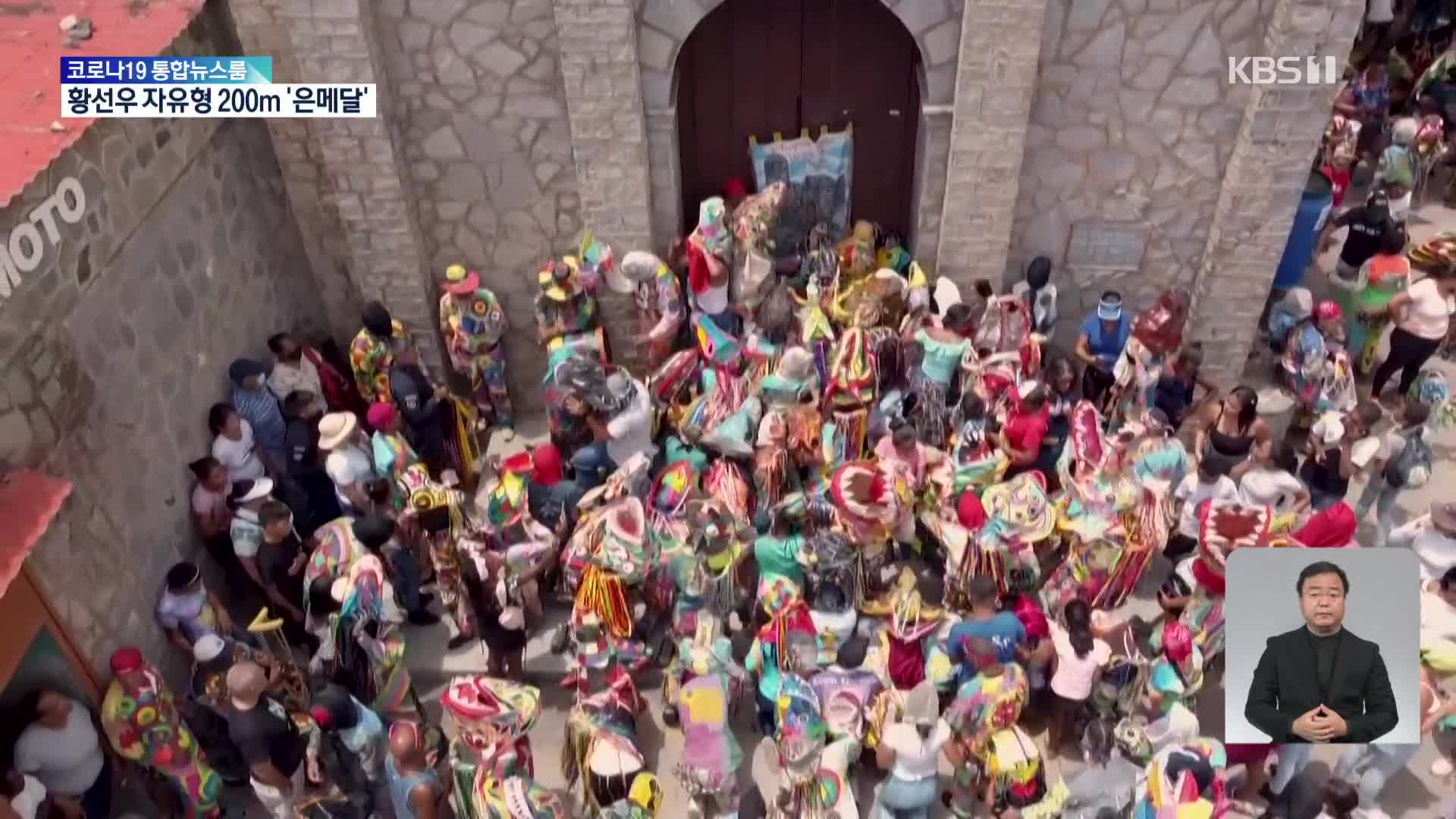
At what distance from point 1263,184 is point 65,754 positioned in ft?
26.4

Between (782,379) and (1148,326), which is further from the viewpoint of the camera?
(1148,326)

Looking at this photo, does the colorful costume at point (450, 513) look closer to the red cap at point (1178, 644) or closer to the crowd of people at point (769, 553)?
the crowd of people at point (769, 553)

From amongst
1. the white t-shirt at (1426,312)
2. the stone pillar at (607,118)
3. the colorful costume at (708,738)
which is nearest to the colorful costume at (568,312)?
the stone pillar at (607,118)

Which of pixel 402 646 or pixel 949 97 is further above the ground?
pixel 949 97

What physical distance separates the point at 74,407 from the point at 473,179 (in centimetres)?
314

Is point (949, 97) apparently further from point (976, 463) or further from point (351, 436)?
point (351, 436)

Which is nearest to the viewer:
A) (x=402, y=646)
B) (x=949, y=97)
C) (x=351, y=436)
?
(x=402, y=646)

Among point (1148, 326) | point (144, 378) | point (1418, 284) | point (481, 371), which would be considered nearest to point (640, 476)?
point (481, 371)

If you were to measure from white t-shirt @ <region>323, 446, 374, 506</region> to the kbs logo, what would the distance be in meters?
6.18

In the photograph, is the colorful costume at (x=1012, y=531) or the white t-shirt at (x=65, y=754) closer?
the white t-shirt at (x=65, y=754)

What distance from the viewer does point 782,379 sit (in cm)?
757

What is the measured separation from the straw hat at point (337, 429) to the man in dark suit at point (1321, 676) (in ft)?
17.1

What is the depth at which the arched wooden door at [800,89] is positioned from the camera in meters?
8.51

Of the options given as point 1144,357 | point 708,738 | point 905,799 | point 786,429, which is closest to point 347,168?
point 786,429
